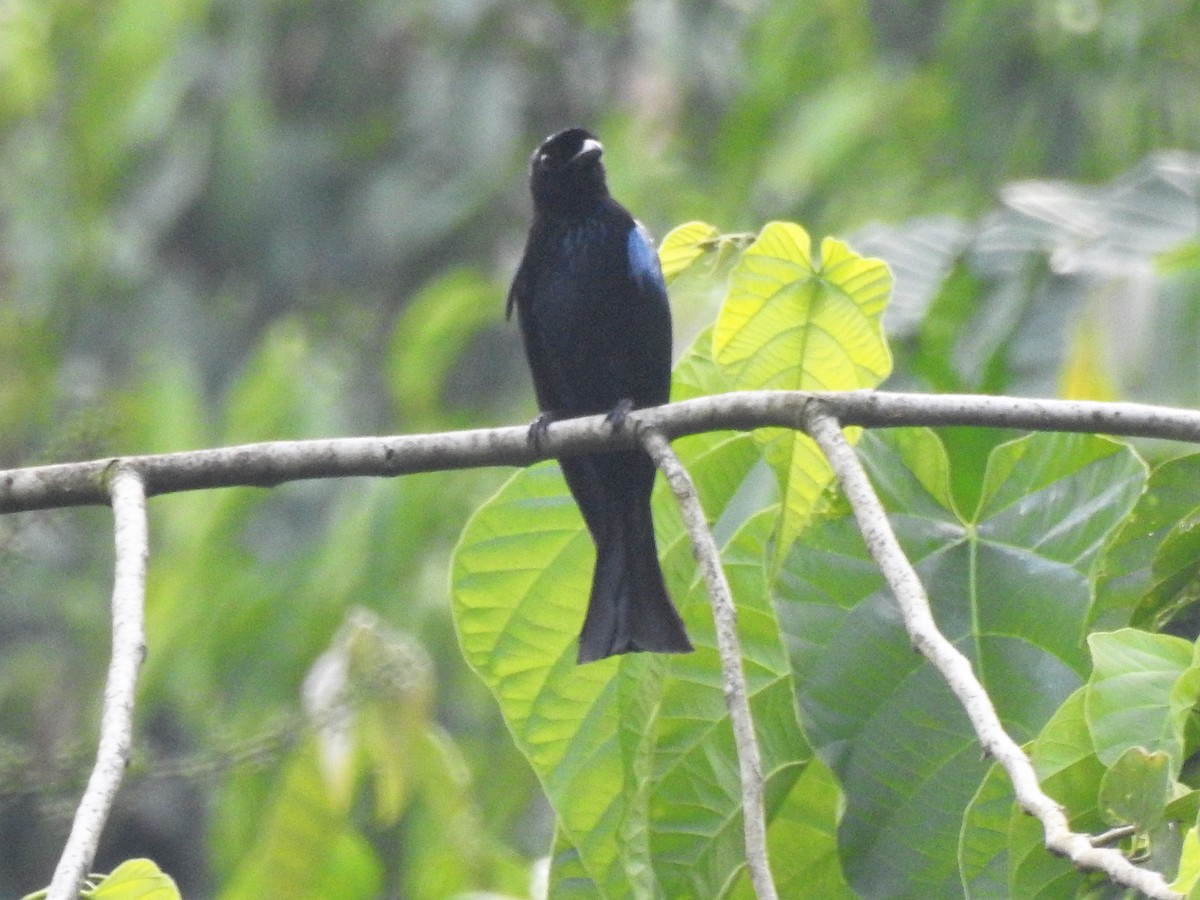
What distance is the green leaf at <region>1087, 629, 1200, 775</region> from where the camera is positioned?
1418mm

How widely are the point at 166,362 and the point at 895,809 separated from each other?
680cm

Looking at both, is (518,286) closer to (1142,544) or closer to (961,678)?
(1142,544)

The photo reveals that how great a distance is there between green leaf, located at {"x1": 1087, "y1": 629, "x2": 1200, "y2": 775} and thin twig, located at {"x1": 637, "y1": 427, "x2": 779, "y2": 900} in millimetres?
293

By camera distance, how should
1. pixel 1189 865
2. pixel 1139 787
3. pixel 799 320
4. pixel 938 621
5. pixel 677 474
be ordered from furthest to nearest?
pixel 799 320, pixel 938 621, pixel 677 474, pixel 1139 787, pixel 1189 865

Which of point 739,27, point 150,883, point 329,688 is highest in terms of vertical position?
point 739,27

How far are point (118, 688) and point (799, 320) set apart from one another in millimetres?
901

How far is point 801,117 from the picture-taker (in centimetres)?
725

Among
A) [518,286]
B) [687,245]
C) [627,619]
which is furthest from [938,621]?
[518,286]

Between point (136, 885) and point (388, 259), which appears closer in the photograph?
point (136, 885)

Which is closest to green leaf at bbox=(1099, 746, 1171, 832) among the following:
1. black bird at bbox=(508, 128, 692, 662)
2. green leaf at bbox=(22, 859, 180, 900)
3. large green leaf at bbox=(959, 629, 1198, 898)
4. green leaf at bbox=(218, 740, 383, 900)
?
large green leaf at bbox=(959, 629, 1198, 898)

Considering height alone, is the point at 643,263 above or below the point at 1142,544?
above

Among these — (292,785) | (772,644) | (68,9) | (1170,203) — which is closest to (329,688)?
(292,785)

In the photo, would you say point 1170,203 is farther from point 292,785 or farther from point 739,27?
point 739,27

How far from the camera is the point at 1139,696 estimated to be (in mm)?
1437
